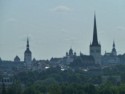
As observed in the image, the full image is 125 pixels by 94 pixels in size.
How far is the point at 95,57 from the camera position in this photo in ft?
582

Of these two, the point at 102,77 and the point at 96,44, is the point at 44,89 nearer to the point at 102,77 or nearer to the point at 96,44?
the point at 102,77

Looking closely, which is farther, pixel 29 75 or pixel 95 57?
pixel 95 57

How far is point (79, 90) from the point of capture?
7731 centimetres

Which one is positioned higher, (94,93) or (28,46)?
(28,46)

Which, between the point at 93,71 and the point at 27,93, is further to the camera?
the point at 93,71

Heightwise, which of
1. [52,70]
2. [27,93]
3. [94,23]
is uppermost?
[94,23]

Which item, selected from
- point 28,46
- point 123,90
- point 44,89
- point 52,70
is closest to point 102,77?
point 52,70

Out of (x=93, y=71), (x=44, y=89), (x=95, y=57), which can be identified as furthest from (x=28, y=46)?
(x=44, y=89)

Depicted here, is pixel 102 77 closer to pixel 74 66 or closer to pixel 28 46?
pixel 74 66

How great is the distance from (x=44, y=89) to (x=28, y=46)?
113 m

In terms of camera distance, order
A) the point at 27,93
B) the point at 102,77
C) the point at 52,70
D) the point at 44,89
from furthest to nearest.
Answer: the point at 52,70
the point at 102,77
the point at 44,89
the point at 27,93

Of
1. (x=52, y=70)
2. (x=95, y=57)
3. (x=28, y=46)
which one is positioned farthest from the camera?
(x=28, y=46)

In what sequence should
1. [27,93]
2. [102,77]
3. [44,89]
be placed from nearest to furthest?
[27,93] < [44,89] < [102,77]

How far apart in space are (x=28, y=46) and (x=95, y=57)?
23375mm
